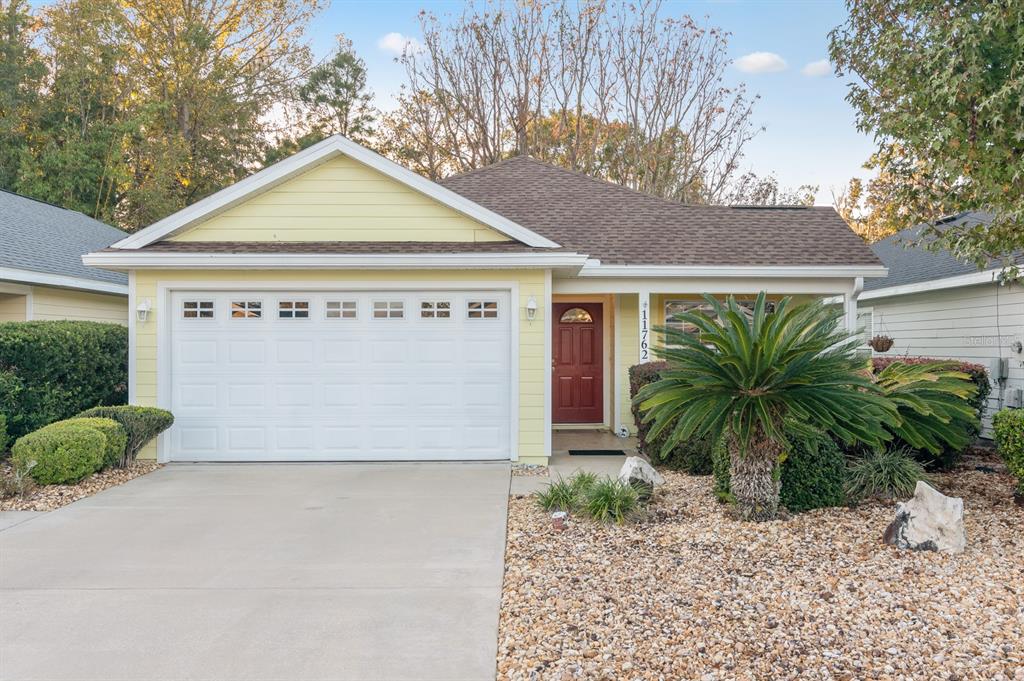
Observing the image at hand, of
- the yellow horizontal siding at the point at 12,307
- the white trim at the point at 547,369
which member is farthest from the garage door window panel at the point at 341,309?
the yellow horizontal siding at the point at 12,307

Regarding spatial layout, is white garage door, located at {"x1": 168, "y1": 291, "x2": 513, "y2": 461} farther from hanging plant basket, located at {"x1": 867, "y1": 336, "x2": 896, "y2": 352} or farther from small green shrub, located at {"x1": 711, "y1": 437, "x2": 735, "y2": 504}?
hanging plant basket, located at {"x1": 867, "y1": 336, "x2": 896, "y2": 352}

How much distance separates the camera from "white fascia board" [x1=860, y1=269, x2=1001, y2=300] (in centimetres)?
1055

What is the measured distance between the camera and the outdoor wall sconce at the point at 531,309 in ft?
29.7

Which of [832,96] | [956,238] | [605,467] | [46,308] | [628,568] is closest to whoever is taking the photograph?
[628,568]

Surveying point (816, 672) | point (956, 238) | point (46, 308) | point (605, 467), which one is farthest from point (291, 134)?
point (816, 672)

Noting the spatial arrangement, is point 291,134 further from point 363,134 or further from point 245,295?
point 245,295

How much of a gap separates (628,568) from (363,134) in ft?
72.9

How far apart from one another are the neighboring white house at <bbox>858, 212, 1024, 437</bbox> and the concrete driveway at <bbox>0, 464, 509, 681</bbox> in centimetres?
791

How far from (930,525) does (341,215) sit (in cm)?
734

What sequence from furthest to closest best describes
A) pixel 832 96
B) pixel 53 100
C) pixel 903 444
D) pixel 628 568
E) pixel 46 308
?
pixel 53 100 < pixel 832 96 < pixel 46 308 < pixel 903 444 < pixel 628 568

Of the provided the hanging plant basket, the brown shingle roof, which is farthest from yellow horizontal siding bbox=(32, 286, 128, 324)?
the hanging plant basket

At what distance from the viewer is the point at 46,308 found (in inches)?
466

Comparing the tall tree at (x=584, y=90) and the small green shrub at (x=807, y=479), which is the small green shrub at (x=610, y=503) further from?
the tall tree at (x=584, y=90)

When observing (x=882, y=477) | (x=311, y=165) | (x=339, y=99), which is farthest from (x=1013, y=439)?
(x=339, y=99)
